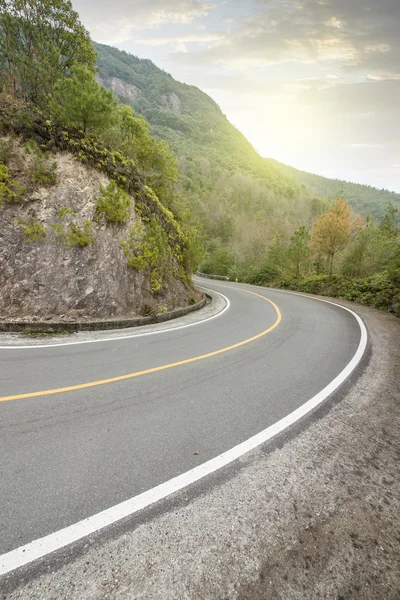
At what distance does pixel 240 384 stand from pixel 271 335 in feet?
11.0

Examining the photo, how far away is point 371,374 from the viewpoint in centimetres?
495

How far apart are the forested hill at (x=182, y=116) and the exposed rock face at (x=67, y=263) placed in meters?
83.2

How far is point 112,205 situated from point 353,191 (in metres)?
139

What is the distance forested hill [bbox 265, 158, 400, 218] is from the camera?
102 metres

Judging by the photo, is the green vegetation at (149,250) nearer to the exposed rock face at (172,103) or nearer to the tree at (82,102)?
the tree at (82,102)

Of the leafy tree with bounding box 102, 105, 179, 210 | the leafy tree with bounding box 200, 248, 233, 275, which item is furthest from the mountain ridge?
the leafy tree with bounding box 102, 105, 179, 210

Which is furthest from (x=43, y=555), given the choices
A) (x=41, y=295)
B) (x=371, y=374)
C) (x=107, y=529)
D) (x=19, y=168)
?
(x=19, y=168)

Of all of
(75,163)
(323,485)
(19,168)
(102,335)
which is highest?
(75,163)

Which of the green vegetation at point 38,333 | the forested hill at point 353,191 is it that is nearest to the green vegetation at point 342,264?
the green vegetation at point 38,333

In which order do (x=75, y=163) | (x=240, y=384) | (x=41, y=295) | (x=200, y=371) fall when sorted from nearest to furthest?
(x=240, y=384) → (x=200, y=371) → (x=41, y=295) → (x=75, y=163)

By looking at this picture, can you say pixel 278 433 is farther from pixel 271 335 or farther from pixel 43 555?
pixel 271 335

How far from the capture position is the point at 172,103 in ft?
443

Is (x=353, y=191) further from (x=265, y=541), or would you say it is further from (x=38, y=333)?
(x=265, y=541)

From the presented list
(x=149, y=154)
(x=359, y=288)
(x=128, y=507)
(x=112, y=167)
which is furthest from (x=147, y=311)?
(x=359, y=288)
